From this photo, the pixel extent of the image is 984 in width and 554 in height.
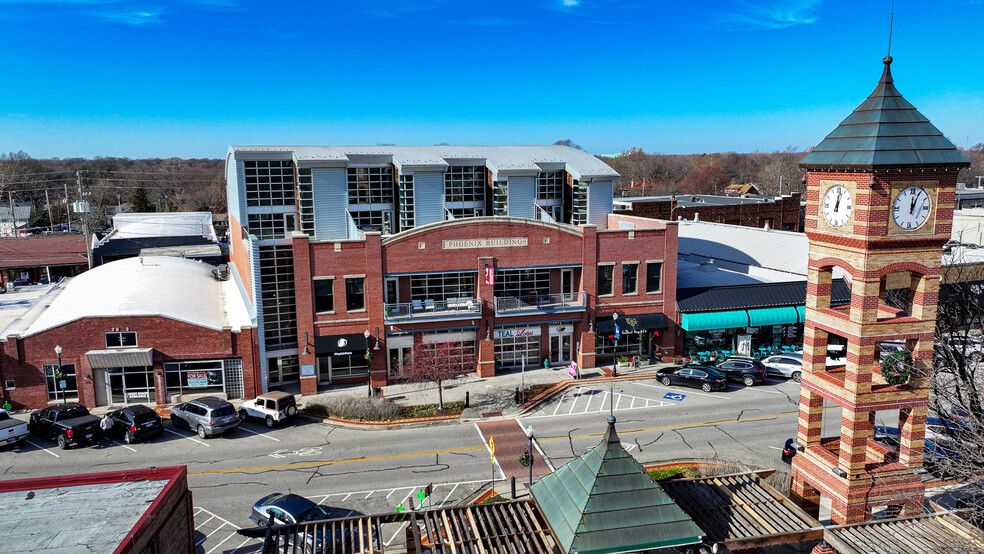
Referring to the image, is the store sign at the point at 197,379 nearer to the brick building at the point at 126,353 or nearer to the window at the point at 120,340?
the brick building at the point at 126,353

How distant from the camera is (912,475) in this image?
17.1 meters

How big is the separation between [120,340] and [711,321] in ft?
105

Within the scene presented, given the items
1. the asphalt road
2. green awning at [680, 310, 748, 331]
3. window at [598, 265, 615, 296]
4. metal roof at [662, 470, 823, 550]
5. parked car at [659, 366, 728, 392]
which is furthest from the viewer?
green awning at [680, 310, 748, 331]

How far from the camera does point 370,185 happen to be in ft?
136

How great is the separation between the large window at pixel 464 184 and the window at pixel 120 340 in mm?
19312

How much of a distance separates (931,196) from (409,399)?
25004 mm

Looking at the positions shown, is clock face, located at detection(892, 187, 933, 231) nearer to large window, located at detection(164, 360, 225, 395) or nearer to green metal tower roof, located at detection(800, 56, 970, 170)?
green metal tower roof, located at detection(800, 56, 970, 170)

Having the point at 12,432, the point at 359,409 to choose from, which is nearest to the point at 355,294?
the point at 359,409

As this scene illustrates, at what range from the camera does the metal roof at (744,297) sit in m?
40.1

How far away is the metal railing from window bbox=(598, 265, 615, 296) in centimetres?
738

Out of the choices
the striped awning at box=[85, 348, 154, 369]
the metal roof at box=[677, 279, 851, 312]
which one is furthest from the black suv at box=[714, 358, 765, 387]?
the striped awning at box=[85, 348, 154, 369]

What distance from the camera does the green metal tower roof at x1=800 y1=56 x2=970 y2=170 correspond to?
15984 mm

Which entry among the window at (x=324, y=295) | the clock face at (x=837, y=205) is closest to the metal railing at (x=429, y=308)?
the window at (x=324, y=295)

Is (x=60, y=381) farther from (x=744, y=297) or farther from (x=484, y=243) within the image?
(x=744, y=297)
